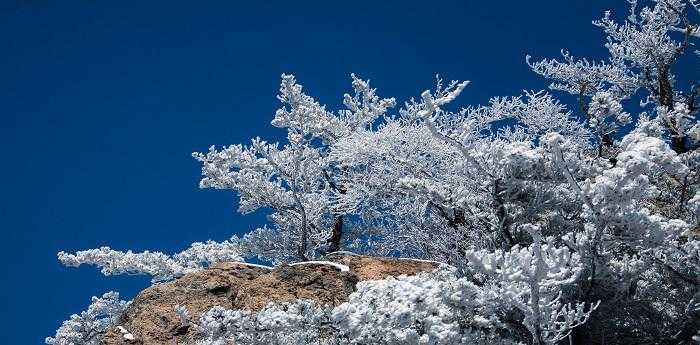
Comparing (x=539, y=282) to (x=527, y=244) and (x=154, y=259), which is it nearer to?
(x=527, y=244)

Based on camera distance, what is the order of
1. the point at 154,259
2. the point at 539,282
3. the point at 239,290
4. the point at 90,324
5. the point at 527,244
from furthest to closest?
the point at 154,259, the point at 90,324, the point at 239,290, the point at 527,244, the point at 539,282

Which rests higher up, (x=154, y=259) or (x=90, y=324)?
(x=154, y=259)

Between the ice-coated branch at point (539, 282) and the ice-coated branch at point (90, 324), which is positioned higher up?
the ice-coated branch at point (90, 324)

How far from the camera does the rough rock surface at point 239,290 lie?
6.40 metres

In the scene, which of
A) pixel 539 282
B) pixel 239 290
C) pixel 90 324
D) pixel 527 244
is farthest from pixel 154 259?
pixel 539 282

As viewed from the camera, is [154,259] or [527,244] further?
[154,259]

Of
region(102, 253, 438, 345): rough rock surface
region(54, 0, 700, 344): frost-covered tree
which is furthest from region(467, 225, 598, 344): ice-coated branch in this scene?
region(102, 253, 438, 345): rough rock surface

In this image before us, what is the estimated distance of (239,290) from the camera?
670 cm

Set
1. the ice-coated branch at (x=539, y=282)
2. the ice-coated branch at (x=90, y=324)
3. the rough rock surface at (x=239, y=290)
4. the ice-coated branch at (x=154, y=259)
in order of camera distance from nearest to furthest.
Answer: the ice-coated branch at (x=539, y=282)
the rough rock surface at (x=239, y=290)
the ice-coated branch at (x=90, y=324)
the ice-coated branch at (x=154, y=259)

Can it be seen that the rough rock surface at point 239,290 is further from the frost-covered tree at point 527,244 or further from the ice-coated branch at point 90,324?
the ice-coated branch at point 90,324

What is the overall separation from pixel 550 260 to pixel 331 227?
7168mm

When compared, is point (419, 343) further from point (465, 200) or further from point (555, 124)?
point (555, 124)

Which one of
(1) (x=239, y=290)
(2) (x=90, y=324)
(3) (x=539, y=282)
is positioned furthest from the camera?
(2) (x=90, y=324)

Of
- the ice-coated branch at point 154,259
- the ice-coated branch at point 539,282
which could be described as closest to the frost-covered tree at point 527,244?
the ice-coated branch at point 539,282
